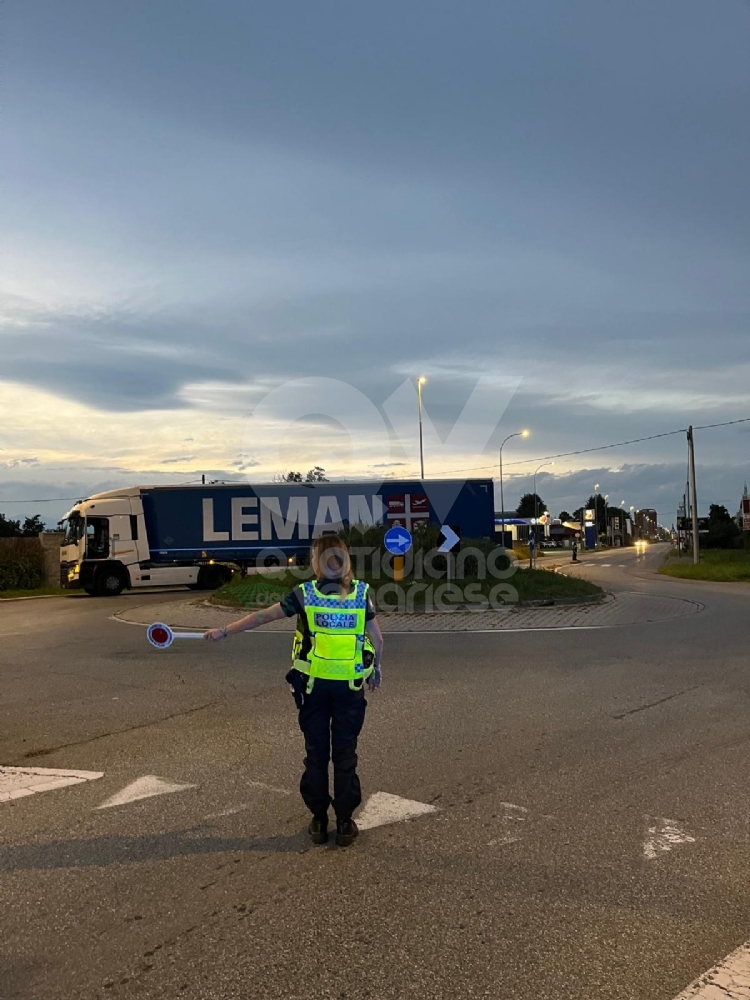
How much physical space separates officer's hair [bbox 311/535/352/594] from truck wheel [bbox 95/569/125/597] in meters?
25.0

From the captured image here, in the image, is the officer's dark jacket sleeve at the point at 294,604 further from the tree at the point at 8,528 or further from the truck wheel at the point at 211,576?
the tree at the point at 8,528

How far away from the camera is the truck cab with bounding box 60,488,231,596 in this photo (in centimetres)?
2872

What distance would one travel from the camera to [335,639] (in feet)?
16.8

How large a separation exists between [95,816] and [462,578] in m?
17.5

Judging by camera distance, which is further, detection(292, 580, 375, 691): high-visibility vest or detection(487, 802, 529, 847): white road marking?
detection(292, 580, 375, 691): high-visibility vest

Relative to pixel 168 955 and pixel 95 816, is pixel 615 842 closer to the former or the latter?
pixel 168 955

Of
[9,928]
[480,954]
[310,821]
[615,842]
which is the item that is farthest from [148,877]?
[615,842]

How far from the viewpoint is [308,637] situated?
5.14 metres

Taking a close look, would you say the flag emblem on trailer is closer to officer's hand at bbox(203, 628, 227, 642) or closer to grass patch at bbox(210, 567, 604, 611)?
grass patch at bbox(210, 567, 604, 611)

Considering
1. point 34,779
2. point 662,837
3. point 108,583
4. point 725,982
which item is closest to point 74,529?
point 108,583

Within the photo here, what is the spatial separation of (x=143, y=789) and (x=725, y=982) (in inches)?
158

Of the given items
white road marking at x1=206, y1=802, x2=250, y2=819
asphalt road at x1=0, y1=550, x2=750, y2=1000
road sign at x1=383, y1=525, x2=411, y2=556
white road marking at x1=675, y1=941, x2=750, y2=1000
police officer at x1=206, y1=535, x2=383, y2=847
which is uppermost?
road sign at x1=383, y1=525, x2=411, y2=556

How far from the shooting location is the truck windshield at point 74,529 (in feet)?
95.1

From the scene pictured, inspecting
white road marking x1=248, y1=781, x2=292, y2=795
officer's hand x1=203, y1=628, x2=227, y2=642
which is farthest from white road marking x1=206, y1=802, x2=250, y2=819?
officer's hand x1=203, y1=628, x2=227, y2=642
